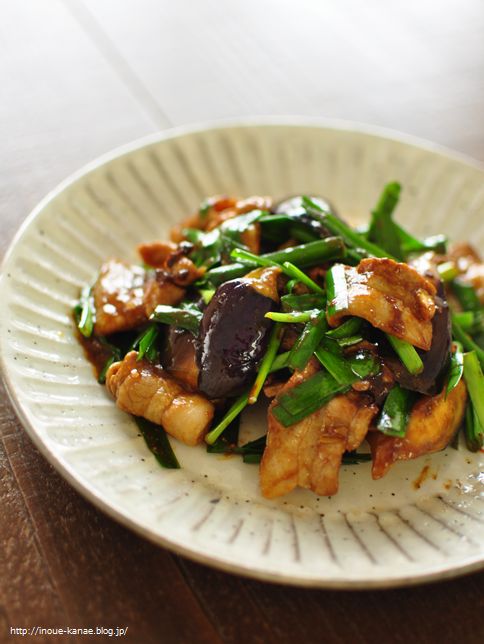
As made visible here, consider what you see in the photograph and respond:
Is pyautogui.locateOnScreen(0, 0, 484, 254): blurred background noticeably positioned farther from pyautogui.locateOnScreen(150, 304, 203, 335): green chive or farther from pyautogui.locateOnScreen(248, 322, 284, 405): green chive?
pyautogui.locateOnScreen(248, 322, 284, 405): green chive

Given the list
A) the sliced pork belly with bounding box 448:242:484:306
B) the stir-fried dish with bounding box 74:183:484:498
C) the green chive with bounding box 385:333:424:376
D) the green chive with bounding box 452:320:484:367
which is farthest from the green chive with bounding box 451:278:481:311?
the green chive with bounding box 385:333:424:376

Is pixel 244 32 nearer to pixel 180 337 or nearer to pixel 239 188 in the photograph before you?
pixel 239 188

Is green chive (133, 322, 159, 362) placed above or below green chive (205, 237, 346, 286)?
below

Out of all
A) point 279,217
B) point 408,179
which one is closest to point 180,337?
point 279,217

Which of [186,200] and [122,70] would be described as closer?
[186,200]

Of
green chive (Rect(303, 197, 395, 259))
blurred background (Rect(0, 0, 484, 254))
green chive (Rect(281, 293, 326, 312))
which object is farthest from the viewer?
blurred background (Rect(0, 0, 484, 254))

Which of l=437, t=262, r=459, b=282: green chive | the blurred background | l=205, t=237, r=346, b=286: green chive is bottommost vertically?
l=205, t=237, r=346, b=286: green chive

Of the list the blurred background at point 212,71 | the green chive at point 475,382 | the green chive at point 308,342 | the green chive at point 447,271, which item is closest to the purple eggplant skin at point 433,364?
the green chive at point 475,382
